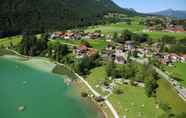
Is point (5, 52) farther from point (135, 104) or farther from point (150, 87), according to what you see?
point (135, 104)

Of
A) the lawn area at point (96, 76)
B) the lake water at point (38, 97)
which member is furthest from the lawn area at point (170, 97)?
the lake water at point (38, 97)

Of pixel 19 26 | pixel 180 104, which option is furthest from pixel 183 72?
pixel 19 26

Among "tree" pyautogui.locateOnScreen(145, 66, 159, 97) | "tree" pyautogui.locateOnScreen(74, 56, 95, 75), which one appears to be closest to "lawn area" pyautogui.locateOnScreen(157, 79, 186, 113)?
"tree" pyautogui.locateOnScreen(145, 66, 159, 97)

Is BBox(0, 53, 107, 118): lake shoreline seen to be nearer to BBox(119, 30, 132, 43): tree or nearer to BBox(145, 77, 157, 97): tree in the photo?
BBox(145, 77, 157, 97): tree

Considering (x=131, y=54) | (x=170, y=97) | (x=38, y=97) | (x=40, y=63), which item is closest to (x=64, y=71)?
(x=40, y=63)

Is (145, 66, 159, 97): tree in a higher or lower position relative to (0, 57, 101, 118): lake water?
higher

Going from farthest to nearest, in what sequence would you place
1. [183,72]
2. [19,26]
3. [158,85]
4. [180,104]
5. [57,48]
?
[19,26]
[57,48]
[183,72]
[158,85]
[180,104]

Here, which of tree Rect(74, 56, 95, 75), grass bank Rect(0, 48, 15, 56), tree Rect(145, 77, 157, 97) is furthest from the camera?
grass bank Rect(0, 48, 15, 56)

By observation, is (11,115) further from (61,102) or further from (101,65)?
(101,65)

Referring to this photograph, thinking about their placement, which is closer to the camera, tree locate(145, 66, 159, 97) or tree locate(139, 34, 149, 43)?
tree locate(145, 66, 159, 97)
